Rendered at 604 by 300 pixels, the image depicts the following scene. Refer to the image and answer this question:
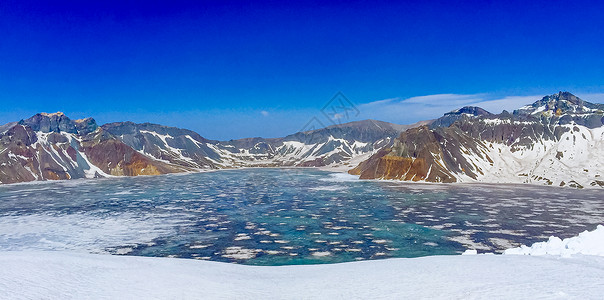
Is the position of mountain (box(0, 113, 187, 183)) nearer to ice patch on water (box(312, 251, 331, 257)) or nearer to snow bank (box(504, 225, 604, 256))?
ice patch on water (box(312, 251, 331, 257))

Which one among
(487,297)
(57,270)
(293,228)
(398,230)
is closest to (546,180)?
(398,230)

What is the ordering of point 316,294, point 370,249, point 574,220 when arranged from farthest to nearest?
point 574,220 → point 370,249 → point 316,294

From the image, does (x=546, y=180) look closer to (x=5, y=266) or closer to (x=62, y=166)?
(x=5, y=266)

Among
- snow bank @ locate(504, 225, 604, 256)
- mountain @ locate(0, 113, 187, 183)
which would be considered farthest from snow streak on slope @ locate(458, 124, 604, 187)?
mountain @ locate(0, 113, 187, 183)

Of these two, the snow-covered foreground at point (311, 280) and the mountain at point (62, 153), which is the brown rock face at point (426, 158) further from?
the mountain at point (62, 153)

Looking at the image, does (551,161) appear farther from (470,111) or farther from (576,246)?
(470,111)

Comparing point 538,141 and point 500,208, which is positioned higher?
point 538,141

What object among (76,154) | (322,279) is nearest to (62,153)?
(76,154)

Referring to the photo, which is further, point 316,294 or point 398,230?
point 398,230
